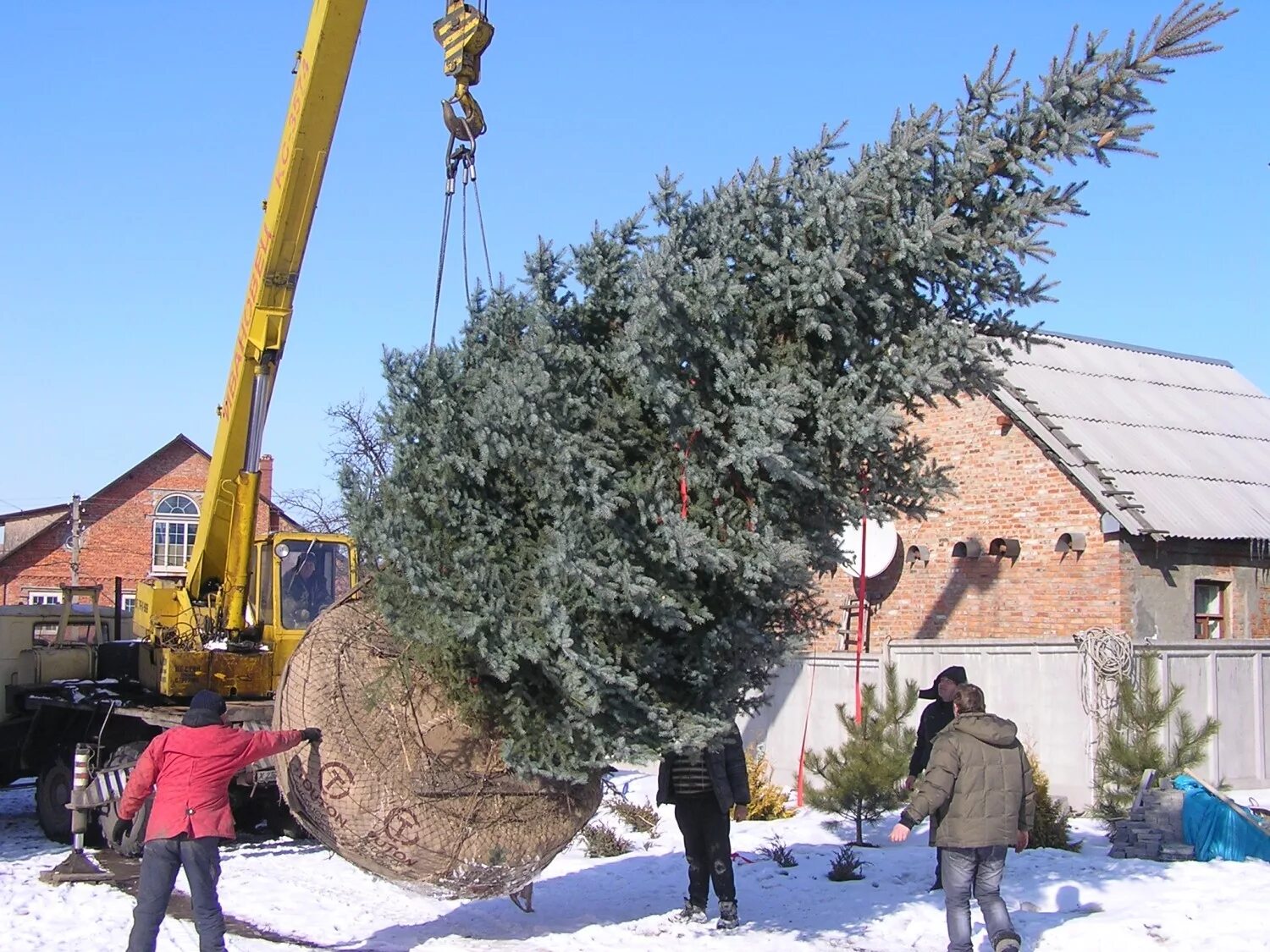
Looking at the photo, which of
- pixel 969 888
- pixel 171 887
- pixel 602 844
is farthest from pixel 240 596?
pixel 969 888

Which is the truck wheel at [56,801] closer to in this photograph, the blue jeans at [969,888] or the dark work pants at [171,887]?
the dark work pants at [171,887]

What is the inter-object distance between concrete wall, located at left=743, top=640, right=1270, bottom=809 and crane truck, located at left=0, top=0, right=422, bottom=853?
509cm

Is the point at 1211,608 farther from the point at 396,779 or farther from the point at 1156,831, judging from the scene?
the point at 396,779

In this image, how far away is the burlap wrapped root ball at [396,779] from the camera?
6.66 metres

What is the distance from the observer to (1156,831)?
33.1 ft

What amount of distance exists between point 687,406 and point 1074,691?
8.89 meters

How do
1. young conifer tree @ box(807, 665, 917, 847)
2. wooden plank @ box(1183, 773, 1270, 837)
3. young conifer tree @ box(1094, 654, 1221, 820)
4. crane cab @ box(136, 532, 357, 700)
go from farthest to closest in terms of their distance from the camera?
1. crane cab @ box(136, 532, 357, 700)
2. young conifer tree @ box(807, 665, 917, 847)
3. young conifer tree @ box(1094, 654, 1221, 820)
4. wooden plank @ box(1183, 773, 1270, 837)

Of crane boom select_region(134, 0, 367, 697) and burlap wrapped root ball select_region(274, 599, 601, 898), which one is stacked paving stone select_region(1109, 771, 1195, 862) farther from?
crane boom select_region(134, 0, 367, 697)

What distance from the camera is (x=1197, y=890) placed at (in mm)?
8789

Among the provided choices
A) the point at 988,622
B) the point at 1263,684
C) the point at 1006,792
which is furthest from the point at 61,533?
the point at 1006,792

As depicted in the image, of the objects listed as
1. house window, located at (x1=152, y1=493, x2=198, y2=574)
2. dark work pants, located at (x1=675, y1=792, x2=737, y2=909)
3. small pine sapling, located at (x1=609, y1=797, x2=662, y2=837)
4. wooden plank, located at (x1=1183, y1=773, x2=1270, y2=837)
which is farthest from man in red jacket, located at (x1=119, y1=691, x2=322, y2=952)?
house window, located at (x1=152, y1=493, x2=198, y2=574)

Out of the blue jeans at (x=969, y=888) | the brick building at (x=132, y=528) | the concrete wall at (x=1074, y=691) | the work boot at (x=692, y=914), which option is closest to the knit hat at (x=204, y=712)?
the work boot at (x=692, y=914)

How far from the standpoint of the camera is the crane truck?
11.0 m

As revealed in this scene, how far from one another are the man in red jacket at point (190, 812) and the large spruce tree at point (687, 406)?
129 cm
